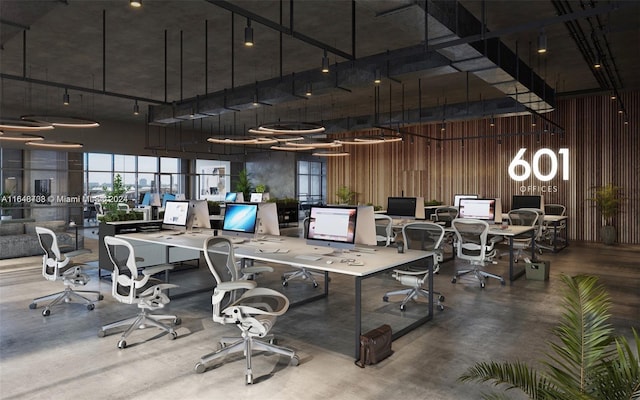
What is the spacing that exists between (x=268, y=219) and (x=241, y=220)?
0.42 meters

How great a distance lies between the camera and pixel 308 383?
3475 millimetres

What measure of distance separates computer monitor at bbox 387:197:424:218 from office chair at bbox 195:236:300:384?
21.2ft

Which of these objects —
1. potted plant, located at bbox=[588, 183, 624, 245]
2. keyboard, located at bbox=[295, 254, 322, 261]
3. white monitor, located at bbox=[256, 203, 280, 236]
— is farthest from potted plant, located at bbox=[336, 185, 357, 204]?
keyboard, located at bbox=[295, 254, 322, 261]

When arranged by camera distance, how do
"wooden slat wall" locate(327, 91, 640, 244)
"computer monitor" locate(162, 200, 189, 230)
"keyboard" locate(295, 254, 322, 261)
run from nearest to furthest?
"keyboard" locate(295, 254, 322, 261)
"computer monitor" locate(162, 200, 189, 230)
"wooden slat wall" locate(327, 91, 640, 244)

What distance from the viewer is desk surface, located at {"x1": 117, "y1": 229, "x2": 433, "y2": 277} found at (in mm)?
4117

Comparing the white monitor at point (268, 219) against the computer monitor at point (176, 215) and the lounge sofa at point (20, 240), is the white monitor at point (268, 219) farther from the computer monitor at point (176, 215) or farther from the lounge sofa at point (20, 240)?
the lounge sofa at point (20, 240)

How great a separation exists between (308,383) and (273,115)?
523 inches

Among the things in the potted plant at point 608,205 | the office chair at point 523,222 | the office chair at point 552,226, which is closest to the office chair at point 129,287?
the office chair at point 523,222

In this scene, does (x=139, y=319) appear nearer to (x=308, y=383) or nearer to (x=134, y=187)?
(x=308, y=383)

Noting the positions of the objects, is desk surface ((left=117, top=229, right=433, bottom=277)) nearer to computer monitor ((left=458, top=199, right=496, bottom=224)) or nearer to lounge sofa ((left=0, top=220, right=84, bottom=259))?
computer monitor ((left=458, top=199, right=496, bottom=224))

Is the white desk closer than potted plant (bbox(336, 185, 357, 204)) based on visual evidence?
Yes

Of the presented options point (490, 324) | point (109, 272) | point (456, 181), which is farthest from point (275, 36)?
point (456, 181)

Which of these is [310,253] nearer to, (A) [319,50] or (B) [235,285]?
(B) [235,285]

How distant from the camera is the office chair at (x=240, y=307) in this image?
3.53 m
